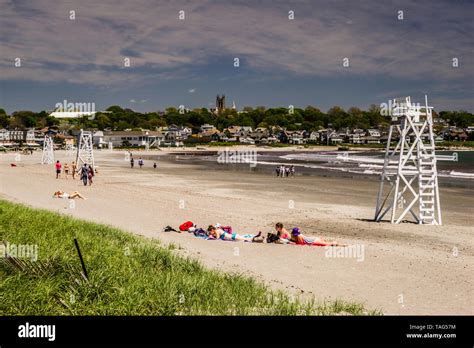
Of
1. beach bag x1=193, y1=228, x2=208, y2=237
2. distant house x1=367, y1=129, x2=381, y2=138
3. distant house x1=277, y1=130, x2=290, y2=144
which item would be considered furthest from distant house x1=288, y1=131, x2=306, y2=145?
beach bag x1=193, y1=228, x2=208, y2=237

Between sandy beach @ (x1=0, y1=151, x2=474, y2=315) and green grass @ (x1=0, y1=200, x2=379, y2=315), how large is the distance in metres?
1.26

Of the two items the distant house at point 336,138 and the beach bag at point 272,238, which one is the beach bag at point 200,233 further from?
the distant house at point 336,138

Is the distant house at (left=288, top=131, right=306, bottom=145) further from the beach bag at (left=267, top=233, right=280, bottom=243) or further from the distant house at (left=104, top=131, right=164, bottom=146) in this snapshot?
the beach bag at (left=267, top=233, right=280, bottom=243)

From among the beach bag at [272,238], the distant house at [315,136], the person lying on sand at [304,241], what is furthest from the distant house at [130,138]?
the person lying on sand at [304,241]

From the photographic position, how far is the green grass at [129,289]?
645cm

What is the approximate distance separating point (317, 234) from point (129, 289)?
9.42 m

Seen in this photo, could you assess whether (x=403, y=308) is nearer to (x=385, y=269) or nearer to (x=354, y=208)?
(x=385, y=269)

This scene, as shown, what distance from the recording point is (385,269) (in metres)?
10.8

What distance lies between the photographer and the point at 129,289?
280 inches

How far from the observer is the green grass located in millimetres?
6453

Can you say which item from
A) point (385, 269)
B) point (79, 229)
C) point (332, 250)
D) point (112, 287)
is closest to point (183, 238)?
point (79, 229)

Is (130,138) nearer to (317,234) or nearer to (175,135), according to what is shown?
(175,135)

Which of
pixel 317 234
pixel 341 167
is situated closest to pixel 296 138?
pixel 341 167
